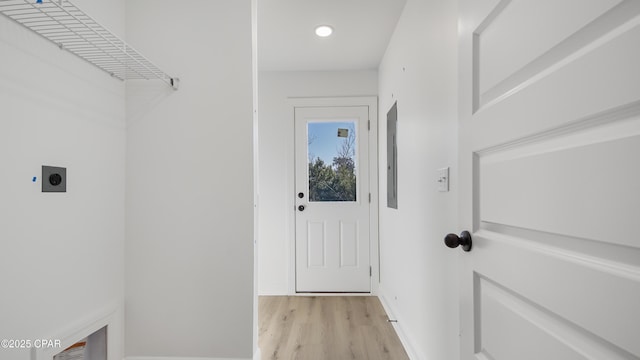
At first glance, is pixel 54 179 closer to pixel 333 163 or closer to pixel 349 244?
pixel 333 163

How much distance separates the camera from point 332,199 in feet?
12.6

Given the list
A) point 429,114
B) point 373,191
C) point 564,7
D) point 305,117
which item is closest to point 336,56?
point 305,117

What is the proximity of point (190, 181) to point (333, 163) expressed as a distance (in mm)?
2017

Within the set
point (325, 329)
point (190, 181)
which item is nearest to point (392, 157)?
point (325, 329)

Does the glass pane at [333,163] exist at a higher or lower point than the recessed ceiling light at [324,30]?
lower

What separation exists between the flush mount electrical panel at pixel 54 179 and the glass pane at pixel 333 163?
2515mm

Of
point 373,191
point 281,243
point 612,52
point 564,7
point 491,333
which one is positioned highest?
point 564,7

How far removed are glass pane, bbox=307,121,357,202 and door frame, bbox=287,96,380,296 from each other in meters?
0.20

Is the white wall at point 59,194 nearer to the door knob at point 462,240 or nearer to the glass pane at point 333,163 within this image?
the door knob at point 462,240

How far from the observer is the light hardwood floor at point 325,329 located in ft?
7.85

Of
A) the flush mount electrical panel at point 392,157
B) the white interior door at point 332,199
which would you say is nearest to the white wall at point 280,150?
the white interior door at point 332,199

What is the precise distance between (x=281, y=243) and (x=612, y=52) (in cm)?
356

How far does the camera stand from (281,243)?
12.6 ft

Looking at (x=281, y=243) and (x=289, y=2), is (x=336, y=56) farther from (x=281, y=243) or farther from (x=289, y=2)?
(x=281, y=243)
